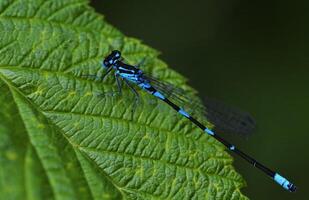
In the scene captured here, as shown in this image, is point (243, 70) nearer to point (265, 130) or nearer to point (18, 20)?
point (265, 130)

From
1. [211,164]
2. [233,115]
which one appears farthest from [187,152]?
[233,115]

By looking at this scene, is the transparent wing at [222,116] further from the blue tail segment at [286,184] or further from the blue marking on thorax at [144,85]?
the blue tail segment at [286,184]

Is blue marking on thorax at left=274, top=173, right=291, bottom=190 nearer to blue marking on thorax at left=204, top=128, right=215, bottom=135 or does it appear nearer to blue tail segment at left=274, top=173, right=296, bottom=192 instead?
blue tail segment at left=274, top=173, right=296, bottom=192

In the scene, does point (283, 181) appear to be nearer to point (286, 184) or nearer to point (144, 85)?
point (286, 184)

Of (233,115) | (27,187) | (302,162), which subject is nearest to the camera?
(27,187)

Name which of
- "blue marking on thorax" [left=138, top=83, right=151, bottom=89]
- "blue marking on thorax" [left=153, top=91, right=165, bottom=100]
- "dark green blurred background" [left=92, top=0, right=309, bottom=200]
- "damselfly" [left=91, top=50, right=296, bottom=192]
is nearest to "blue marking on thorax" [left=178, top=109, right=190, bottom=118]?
"damselfly" [left=91, top=50, right=296, bottom=192]

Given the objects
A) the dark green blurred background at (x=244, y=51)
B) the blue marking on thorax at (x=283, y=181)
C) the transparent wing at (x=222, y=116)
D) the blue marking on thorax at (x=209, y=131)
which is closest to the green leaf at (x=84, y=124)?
the blue marking on thorax at (x=209, y=131)
